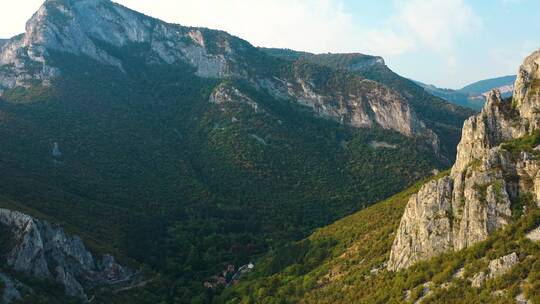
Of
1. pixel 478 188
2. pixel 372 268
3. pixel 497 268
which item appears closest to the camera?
pixel 497 268

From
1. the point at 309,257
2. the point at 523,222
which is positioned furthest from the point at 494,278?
the point at 309,257

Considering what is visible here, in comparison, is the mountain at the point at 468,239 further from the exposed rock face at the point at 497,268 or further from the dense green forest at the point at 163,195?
the dense green forest at the point at 163,195

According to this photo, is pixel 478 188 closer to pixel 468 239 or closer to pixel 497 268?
pixel 468 239

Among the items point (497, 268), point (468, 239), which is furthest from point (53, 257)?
point (497, 268)

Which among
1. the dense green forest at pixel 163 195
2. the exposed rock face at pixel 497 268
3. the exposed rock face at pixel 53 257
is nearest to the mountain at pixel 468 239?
the exposed rock face at pixel 497 268

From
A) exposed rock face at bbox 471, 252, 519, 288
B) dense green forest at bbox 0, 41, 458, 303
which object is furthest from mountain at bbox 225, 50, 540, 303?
dense green forest at bbox 0, 41, 458, 303

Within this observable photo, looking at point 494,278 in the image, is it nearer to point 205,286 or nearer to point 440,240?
point 440,240
